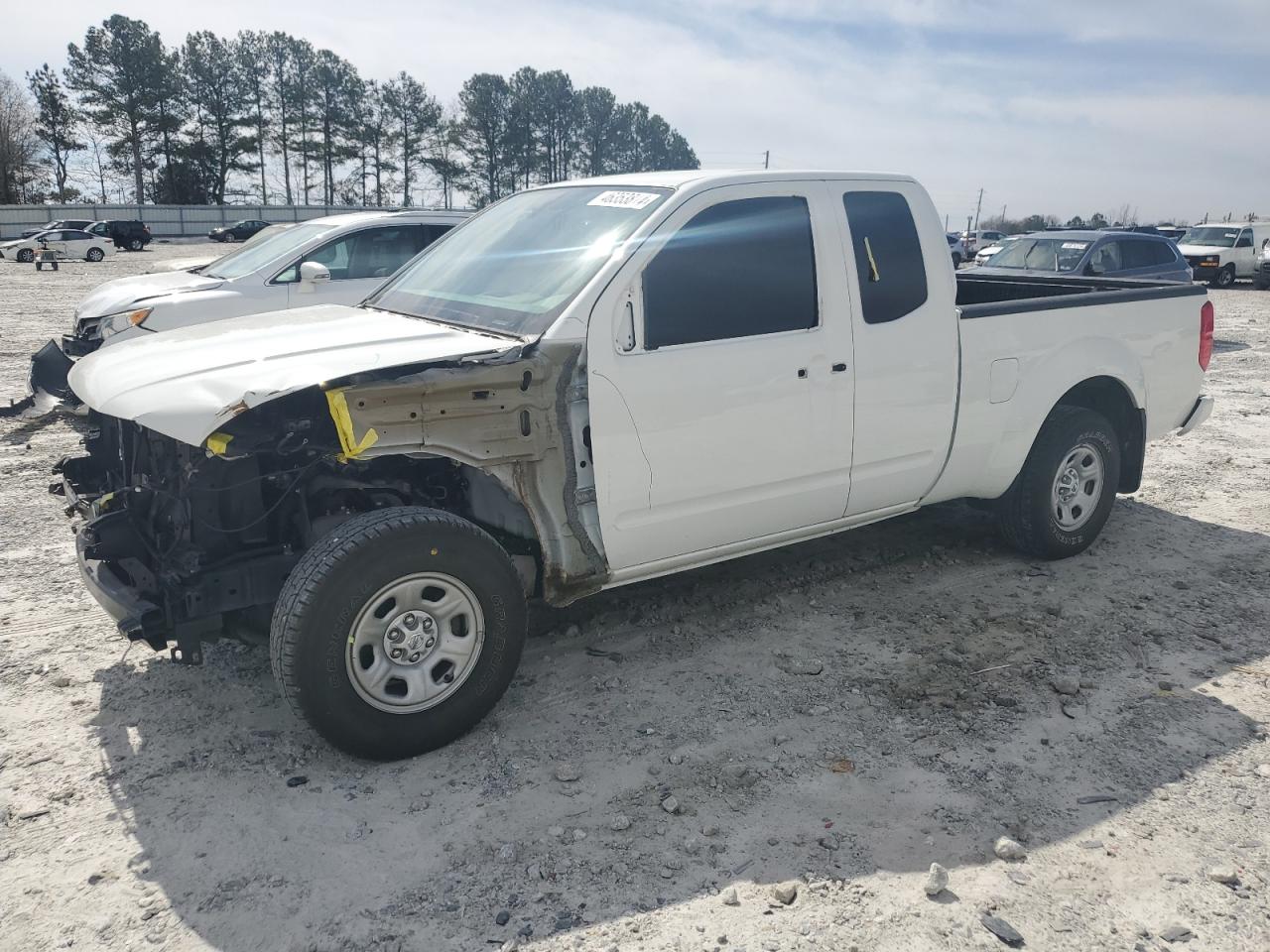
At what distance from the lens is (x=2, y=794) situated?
3.26 metres

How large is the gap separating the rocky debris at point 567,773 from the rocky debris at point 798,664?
1.15 m

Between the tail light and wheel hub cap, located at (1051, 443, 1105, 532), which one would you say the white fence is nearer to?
the tail light

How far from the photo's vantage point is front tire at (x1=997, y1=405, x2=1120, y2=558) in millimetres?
5289

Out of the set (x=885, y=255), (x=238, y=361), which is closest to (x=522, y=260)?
(x=238, y=361)

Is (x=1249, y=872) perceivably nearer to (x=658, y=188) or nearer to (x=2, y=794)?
(x=658, y=188)

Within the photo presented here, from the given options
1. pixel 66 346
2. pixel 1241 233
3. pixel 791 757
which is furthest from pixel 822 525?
pixel 1241 233

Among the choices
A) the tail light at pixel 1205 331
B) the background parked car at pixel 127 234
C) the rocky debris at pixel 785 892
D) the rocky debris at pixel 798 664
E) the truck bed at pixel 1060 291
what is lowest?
the rocky debris at pixel 785 892

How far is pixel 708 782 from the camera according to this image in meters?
3.39

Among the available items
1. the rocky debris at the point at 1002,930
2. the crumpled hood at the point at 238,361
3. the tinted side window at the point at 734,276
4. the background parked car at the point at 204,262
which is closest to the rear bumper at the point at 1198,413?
the tinted side window at the point at 734,276

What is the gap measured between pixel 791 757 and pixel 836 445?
1447 mm

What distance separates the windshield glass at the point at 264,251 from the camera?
29.8 ft

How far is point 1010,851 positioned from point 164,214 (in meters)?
63.5

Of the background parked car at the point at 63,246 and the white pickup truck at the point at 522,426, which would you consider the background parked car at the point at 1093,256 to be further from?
the background parked car at the point at 63,246

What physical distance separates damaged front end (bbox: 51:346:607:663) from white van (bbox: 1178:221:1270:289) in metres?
28.6
